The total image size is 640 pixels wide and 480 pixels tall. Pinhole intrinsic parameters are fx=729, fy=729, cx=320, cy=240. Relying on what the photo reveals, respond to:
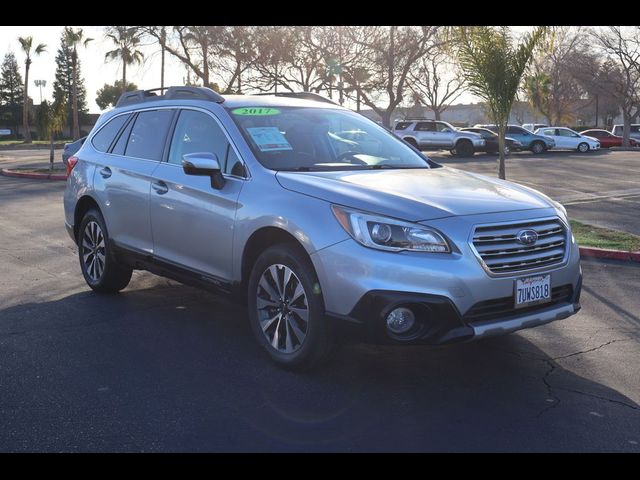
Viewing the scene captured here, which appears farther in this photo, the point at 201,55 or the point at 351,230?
the point at 201,55

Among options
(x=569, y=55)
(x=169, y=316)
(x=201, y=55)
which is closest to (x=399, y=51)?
(x=201, y=55)

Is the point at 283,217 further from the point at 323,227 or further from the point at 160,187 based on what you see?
the point at 160,187

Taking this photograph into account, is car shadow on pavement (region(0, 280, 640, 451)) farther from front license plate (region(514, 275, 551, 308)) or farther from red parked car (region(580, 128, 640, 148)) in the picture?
red parked car (region(580, 128, 640, 148))

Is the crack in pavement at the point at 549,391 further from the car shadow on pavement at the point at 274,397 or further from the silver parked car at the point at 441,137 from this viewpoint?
the silver parked car at the point at 441,137

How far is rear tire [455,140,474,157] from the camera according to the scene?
36.4 meters

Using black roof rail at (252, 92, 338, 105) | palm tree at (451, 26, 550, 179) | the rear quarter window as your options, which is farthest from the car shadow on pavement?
the rear quarter window

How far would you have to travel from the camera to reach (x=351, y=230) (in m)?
4.33

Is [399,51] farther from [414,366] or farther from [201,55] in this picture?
[414,366]

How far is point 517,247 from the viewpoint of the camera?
4422mm

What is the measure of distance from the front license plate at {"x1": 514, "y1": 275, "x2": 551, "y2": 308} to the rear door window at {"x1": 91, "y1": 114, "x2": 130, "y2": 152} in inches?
163

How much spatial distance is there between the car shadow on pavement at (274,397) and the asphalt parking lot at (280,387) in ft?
0.04
